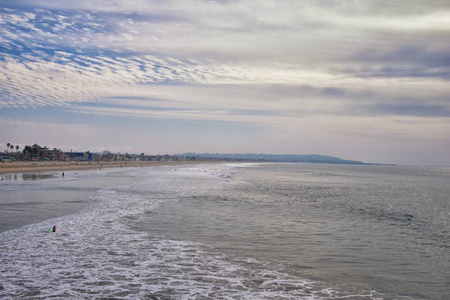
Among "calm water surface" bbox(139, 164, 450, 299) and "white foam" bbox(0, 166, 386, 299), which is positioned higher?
"white foam" bbox(0, 166, 386, 299)

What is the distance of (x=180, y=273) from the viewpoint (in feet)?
36.6

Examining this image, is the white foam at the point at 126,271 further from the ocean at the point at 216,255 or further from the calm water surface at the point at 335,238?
the calm water surface at the point at 335,238

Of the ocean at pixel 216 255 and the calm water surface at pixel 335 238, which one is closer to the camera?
the ocean at pixel 216 255

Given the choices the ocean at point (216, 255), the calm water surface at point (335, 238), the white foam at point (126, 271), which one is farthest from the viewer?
the calm water surface at point (335, 238)

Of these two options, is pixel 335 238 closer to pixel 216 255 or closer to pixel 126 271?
pixel 216 255

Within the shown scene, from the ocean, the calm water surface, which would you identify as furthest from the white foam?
the calm water surface

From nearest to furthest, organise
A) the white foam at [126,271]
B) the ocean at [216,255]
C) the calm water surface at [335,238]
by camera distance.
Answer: the white foam at [126,271]
the ocean at [216,255]
the calm water surface at [335,238]

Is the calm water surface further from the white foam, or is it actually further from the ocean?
the white foam

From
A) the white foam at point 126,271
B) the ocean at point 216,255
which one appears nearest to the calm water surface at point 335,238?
the ocean at point 216,255

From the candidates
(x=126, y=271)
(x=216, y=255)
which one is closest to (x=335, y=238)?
(x=216, y=255)

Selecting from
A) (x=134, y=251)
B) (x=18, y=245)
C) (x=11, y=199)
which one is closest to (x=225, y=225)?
(x=134, y=251)

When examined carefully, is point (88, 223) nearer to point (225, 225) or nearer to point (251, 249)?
point (225, 225)

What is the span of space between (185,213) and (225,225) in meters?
4.65

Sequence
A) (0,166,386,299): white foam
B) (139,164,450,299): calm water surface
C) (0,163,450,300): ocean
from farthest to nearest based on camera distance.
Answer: (139,164,450,299): calm water surface
(0,163,450,300): ocean
(0,166,386,299): white foam
